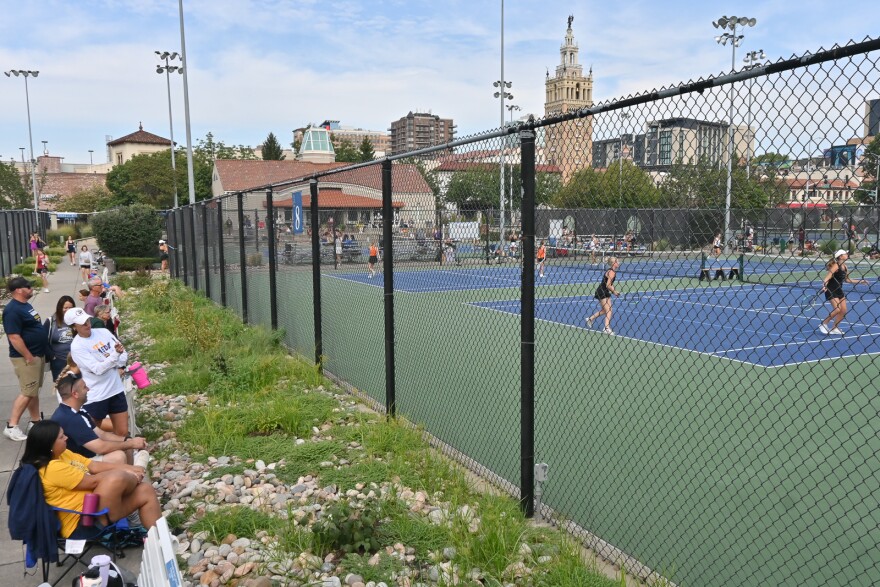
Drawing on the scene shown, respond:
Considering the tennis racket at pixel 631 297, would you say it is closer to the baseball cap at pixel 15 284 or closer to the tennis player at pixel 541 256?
the tennis player at pixel 541 256

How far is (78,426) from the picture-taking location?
5105mm

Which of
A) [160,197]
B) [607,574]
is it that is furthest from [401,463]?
[160,197]

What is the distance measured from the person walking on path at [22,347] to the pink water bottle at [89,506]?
11.4ft

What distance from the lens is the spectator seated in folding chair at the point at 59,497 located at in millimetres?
4027

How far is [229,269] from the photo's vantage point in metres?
15.1

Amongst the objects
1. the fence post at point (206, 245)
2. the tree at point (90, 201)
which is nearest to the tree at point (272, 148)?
the tree at point (90, 201)

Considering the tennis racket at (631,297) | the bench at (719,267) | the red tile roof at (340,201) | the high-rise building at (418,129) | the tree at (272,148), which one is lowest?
the tennis racket at (631,297)

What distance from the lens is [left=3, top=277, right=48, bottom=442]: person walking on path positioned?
695 centimetres

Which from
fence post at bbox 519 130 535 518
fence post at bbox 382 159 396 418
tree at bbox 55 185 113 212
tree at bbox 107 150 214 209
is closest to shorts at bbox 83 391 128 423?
fence post at bbox 382 159 396 418

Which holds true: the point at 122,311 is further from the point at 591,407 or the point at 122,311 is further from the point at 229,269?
the point at 591,407

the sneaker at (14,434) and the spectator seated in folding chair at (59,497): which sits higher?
the spectator seated in folding chair at (59,497)

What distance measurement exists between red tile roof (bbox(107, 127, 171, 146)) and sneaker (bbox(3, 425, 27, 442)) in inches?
4832

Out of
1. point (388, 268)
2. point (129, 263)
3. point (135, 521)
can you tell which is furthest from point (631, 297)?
point (129, 263)

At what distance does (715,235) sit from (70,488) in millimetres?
4081
